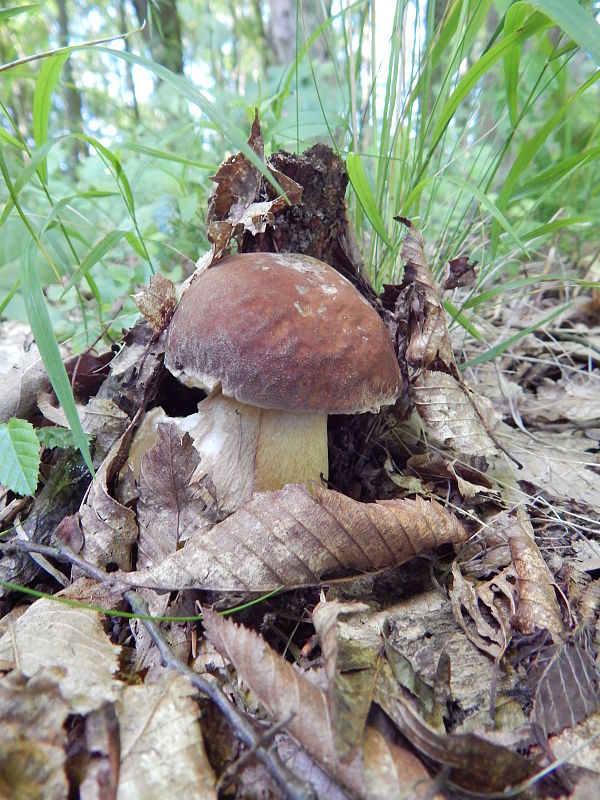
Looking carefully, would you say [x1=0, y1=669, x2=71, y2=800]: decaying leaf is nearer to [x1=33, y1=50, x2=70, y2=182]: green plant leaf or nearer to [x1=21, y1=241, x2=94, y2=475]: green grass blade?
[x1=21, y1=241, x2=94, y2=475]: green grass blade

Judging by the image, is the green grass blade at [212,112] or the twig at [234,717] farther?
the green grass blade at [212,112]

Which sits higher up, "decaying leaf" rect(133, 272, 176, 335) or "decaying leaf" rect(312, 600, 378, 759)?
"decaying leaf" rect(133, 272, 176, 335)

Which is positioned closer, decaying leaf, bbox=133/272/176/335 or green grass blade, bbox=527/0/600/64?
green grass blade, bbox=527/0/600/64

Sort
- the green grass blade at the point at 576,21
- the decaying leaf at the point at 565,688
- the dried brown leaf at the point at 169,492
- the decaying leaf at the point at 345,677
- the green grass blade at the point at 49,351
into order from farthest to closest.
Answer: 1. the dried brown leaf at the point at 169,492
2. the green grass blade at the point at 49,351
3. the green grass blade at the point at 576,21
4. the decaying leaf at the point at 565,688
5. the decaying leaf at the point at 345,677

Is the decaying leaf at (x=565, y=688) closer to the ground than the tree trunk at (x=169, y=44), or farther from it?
closer to the ground

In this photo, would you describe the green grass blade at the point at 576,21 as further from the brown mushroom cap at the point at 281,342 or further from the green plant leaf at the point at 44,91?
the green plant leaf at the point at 44,91

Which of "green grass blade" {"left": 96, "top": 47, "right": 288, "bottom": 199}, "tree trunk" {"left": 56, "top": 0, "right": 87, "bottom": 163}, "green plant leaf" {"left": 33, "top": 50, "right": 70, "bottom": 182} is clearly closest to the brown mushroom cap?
"green grass blade" {"left": 96, "top": 47, "right": 288, "bottom": 199}

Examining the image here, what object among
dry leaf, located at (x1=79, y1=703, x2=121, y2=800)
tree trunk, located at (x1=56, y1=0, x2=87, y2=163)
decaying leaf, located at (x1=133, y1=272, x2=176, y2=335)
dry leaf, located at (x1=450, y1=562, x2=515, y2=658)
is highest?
tree trunk, located at (x1=56, y1=0, x2=87, y2=163)

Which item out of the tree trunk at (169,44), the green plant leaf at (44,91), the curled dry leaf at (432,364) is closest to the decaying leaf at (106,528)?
the curled dry leaf at (432,364)
